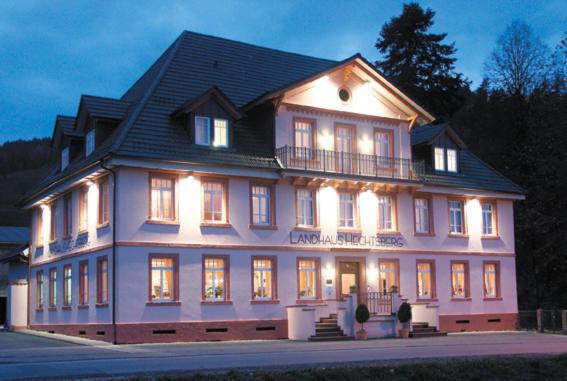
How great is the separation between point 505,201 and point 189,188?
1762 centimetres

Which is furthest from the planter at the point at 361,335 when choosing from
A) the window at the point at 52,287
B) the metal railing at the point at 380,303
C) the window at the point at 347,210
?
the window at the point at 52,287

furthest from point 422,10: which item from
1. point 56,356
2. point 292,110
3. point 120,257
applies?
point 56,356

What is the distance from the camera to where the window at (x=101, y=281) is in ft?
100

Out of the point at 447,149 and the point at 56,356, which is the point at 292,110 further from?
the point at 56,356

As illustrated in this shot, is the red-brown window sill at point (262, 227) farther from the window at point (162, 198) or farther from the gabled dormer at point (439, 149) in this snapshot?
the gabled dormer at point (439, 149)

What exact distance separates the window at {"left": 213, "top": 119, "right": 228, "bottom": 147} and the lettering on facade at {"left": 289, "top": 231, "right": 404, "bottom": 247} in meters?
4.63

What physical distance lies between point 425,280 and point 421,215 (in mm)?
2989

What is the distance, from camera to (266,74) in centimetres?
3762

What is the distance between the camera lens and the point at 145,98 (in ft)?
105

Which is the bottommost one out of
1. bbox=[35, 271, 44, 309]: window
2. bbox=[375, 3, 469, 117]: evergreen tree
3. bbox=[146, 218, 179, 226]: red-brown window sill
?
bbox=[35, 271, 44, 309]: window

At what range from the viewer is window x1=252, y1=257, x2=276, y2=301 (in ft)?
105

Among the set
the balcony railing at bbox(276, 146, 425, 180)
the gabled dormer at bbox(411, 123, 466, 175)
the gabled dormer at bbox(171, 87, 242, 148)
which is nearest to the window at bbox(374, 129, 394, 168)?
the balcony railing at bbox(276, 146, 425, 180)

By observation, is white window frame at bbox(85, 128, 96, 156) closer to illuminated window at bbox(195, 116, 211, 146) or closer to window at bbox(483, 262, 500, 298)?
illuminated window at bbox(195, 116, 211, 146)

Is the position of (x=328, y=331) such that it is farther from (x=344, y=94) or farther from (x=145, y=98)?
(x=145, y=98)
